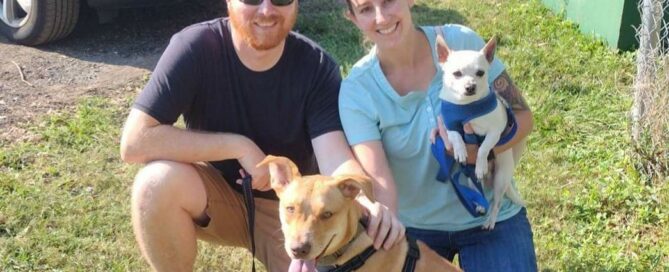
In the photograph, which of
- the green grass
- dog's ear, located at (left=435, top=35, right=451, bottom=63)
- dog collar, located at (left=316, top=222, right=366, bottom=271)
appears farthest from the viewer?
the green grass

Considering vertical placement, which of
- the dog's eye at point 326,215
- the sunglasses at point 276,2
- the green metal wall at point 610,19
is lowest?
the green metal wall at point 610,19

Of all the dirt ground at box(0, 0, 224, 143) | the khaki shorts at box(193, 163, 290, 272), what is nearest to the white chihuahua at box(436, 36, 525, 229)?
the khaki shorts at box(193, 163, 290, 272)

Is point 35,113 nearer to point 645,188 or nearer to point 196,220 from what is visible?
point 196,220

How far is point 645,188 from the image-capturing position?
4.55 m

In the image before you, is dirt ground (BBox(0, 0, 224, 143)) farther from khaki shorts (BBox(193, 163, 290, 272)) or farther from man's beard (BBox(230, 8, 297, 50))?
man's beard (BBox(230, 8, 297, 50))

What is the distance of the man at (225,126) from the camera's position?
3.38m

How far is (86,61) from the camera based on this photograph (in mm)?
6410

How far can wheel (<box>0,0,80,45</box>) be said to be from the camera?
6352mm

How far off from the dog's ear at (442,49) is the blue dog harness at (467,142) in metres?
0.17

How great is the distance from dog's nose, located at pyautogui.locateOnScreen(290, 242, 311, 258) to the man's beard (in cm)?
98

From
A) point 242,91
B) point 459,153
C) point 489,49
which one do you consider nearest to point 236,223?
point 242,91

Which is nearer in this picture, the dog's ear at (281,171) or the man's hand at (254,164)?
the dog's ear at (281,171)

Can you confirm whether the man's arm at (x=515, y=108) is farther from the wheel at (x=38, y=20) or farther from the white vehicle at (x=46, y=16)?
the wheel at (x=38, y=20)

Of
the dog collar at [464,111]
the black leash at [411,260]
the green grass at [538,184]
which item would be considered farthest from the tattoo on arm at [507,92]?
the green grass at [538,184]
